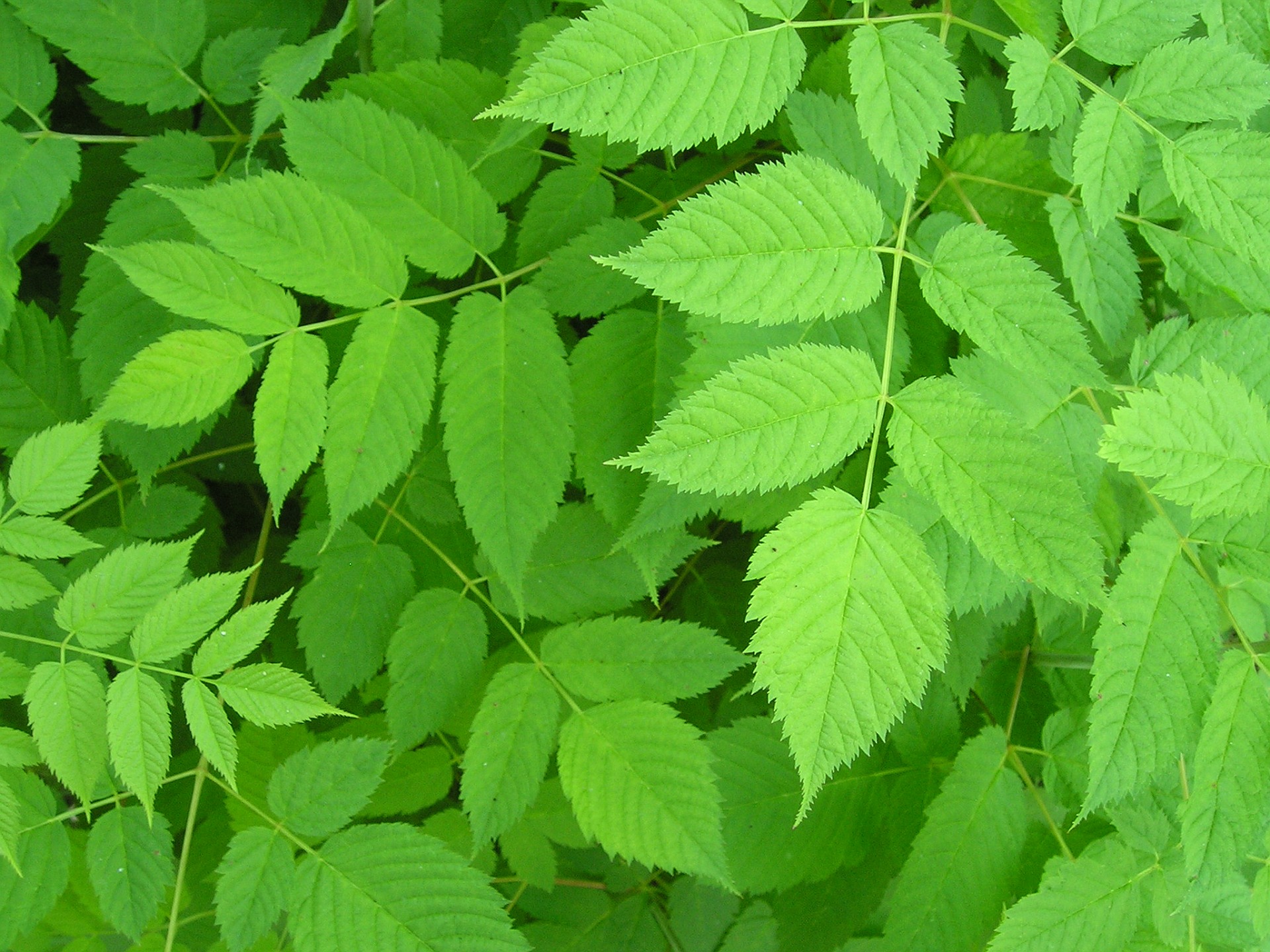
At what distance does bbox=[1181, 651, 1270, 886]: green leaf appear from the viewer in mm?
1126

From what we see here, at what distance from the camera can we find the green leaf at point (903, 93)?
1094 mm

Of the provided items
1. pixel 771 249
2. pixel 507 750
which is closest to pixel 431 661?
pixel 507 750

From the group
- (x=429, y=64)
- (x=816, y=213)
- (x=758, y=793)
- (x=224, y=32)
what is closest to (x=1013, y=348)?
(x=816, y=213)

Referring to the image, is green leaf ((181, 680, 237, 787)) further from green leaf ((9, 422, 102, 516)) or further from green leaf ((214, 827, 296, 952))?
green leaf ((9, 422, 102, 516))

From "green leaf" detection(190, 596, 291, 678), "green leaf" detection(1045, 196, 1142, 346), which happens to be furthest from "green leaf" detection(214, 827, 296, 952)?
"green leaf" detection(1045, 196, 1142, 346)

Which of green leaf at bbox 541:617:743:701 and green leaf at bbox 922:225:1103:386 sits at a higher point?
green leaf at bbox 922:225:1103:386

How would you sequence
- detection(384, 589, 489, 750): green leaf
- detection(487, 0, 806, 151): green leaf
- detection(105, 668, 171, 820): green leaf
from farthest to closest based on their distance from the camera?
detection(384, 589, 489, 750): green leaf
detection(105, 668, 171, 820): green leaf
detection(487, 0, 806, 151): green leaf

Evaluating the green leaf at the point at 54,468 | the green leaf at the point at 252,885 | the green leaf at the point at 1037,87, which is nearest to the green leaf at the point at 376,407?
the green leaf at the point at 54,468

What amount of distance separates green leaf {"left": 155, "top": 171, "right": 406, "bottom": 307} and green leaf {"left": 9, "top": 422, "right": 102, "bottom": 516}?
347 millimetres

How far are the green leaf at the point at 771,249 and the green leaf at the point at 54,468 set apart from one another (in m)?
0.85

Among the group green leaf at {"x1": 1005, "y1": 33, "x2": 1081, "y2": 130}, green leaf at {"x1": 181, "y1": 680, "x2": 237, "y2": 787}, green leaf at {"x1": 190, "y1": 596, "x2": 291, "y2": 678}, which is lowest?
green leaf at {"x1": 181, "y1": 680, "x2": 237, "y2": 787}

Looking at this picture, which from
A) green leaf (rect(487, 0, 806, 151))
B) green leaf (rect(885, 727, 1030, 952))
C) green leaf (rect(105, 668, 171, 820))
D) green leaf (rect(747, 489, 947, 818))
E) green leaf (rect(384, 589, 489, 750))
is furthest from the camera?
green leaf (rect(384, 589, 489, 750))

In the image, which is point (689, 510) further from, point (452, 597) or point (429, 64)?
point (429, 64)

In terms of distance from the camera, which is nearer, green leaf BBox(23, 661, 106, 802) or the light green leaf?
the light green leaf
